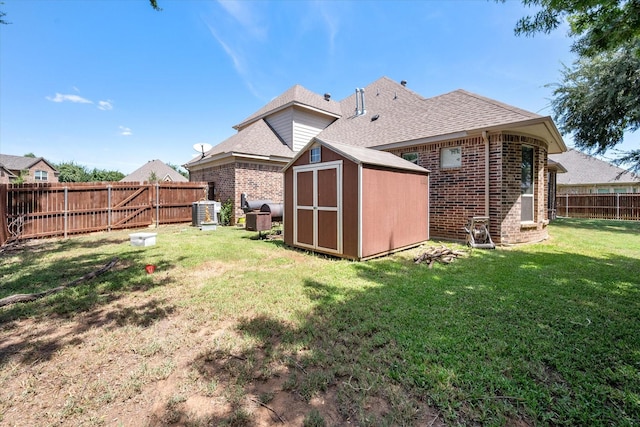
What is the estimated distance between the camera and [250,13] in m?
9.02

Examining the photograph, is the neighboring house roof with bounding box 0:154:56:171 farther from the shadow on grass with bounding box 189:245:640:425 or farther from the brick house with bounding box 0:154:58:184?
the shadow on grass with bounding box 189:245:640:425

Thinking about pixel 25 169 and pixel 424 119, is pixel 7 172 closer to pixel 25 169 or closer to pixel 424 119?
pixel 25 169

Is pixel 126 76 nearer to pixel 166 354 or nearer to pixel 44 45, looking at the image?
pixel 44 45

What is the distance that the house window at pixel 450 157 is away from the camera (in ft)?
28.0

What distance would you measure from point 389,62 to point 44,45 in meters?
15.9

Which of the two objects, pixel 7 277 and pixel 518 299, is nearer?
pixel 518 299

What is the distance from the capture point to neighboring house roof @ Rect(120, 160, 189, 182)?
35.6 meters

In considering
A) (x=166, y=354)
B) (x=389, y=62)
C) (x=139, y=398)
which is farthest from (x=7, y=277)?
(x=389, y=62)

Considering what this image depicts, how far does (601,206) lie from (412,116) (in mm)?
17418

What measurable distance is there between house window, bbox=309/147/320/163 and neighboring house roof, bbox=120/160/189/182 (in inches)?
1340

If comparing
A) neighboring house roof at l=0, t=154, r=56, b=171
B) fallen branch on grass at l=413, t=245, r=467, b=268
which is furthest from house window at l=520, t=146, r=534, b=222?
neighboring house roof at l=0, t=154, r=56, b=171

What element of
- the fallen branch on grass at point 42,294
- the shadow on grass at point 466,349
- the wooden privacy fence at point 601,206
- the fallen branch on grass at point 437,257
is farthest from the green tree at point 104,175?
the wooden privacy fence at point 601,206

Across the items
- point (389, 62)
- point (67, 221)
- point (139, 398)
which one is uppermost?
point (389, 62)

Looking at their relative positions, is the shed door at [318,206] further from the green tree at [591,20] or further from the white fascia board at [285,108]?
the white fascia board at [285,108]
